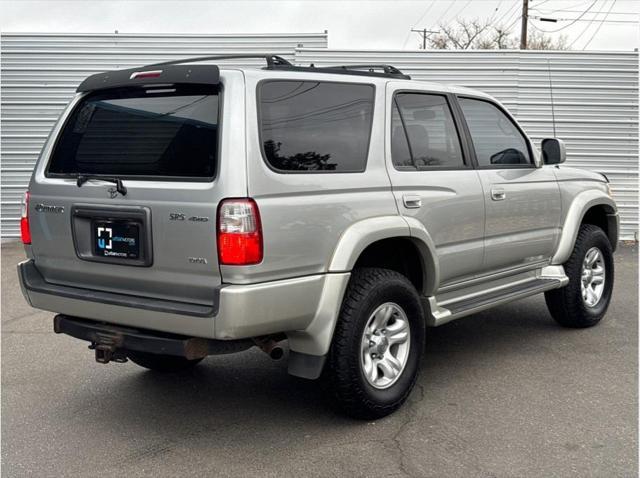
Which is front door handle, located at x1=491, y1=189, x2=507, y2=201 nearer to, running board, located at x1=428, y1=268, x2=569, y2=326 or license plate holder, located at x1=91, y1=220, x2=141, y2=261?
running board, located at x1=428, y1=268, x2=569, y2=326

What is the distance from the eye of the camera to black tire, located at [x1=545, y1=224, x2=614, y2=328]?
5.71m

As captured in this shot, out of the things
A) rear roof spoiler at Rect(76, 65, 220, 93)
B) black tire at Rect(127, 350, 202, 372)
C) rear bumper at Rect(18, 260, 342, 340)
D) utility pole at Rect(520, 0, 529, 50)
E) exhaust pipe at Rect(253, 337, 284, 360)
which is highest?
utility pole at Rect(520, 0, 529, 50)

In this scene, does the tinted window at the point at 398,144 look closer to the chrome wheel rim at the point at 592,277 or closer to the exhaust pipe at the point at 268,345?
the exhaust pipe at the point at 268,345

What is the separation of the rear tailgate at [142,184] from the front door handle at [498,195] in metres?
2.19

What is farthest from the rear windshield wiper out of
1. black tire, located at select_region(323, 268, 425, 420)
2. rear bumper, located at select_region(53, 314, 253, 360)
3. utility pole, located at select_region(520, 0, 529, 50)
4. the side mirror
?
utility pole, located at select_region(520, 0, 529, 50)

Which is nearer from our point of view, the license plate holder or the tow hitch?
the license plate holder

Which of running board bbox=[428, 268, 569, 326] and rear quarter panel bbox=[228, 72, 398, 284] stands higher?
rear quarter panel bbox=[228, 72, 398, 284]

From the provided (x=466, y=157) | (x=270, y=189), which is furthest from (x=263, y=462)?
(x=466, y=157)

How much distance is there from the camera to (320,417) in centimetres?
405

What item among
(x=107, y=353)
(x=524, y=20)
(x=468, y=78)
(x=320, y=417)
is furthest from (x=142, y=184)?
(x=524, y=20)

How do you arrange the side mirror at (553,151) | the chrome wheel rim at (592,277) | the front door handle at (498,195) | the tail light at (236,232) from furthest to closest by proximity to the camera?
the chrome wheel rim at (592,277) → the side mirror at (553,151) → the front door handle at (498,195) → the tail light at (236,232)

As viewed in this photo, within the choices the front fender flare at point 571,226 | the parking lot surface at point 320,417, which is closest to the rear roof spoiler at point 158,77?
the parking lot surface at point 320,417

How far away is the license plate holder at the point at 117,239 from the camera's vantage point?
3484 mm

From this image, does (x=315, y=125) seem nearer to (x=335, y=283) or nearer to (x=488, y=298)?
(x=335, y=283)
